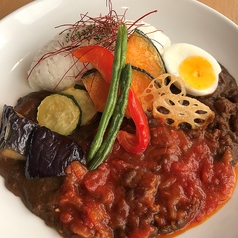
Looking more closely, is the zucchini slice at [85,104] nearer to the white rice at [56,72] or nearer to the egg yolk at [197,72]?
the white rice at [56,72]

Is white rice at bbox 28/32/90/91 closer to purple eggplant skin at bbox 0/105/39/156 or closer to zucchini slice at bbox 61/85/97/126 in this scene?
zucchini slice at bbox 61/85/97/126

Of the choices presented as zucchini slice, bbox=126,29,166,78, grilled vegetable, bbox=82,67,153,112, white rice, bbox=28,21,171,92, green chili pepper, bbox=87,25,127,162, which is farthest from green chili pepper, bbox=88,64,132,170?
white rice, bbox=28,21,171,92

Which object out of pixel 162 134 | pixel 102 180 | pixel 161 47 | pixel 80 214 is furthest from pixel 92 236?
pixel 161 47

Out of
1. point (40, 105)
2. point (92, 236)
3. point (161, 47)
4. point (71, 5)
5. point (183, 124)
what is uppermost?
point (71, 5)

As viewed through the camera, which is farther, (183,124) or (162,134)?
(183,124)

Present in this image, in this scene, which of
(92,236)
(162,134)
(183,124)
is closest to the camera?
(92,236)

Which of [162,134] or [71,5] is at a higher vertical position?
[71,5]

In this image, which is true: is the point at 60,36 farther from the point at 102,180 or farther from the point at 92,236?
the point at 92,236
